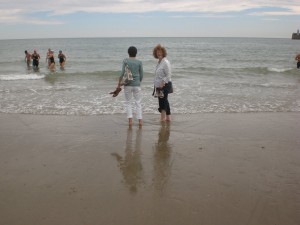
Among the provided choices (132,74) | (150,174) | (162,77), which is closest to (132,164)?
(150,174)

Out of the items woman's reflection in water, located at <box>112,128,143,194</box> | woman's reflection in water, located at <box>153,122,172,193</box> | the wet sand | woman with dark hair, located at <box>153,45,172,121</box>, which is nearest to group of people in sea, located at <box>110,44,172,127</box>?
woman with dark hair, located at <box>153,45,172,121</box>

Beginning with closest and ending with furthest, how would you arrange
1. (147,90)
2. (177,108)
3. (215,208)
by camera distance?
(215,208) → (177,108) → (147,90)

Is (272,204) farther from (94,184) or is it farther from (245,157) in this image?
(94,184)

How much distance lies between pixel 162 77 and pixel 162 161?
8.37ft

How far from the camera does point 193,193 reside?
3.63 metres

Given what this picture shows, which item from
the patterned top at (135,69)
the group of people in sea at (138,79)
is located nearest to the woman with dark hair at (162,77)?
the group of people in sea at (138,79)

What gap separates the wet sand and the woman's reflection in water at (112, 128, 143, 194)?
0.6 inches

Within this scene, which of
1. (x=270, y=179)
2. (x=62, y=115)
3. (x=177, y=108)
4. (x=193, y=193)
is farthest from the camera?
(x=177, y=108)

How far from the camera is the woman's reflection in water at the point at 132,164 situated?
3906 mm

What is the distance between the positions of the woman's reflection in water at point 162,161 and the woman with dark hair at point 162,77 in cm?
82

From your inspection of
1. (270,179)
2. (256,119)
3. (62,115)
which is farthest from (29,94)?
(270,179)

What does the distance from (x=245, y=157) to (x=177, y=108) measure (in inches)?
161

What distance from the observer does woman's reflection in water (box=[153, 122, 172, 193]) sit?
3.92 m

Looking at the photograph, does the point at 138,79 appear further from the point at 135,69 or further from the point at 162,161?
the point at 162,161
